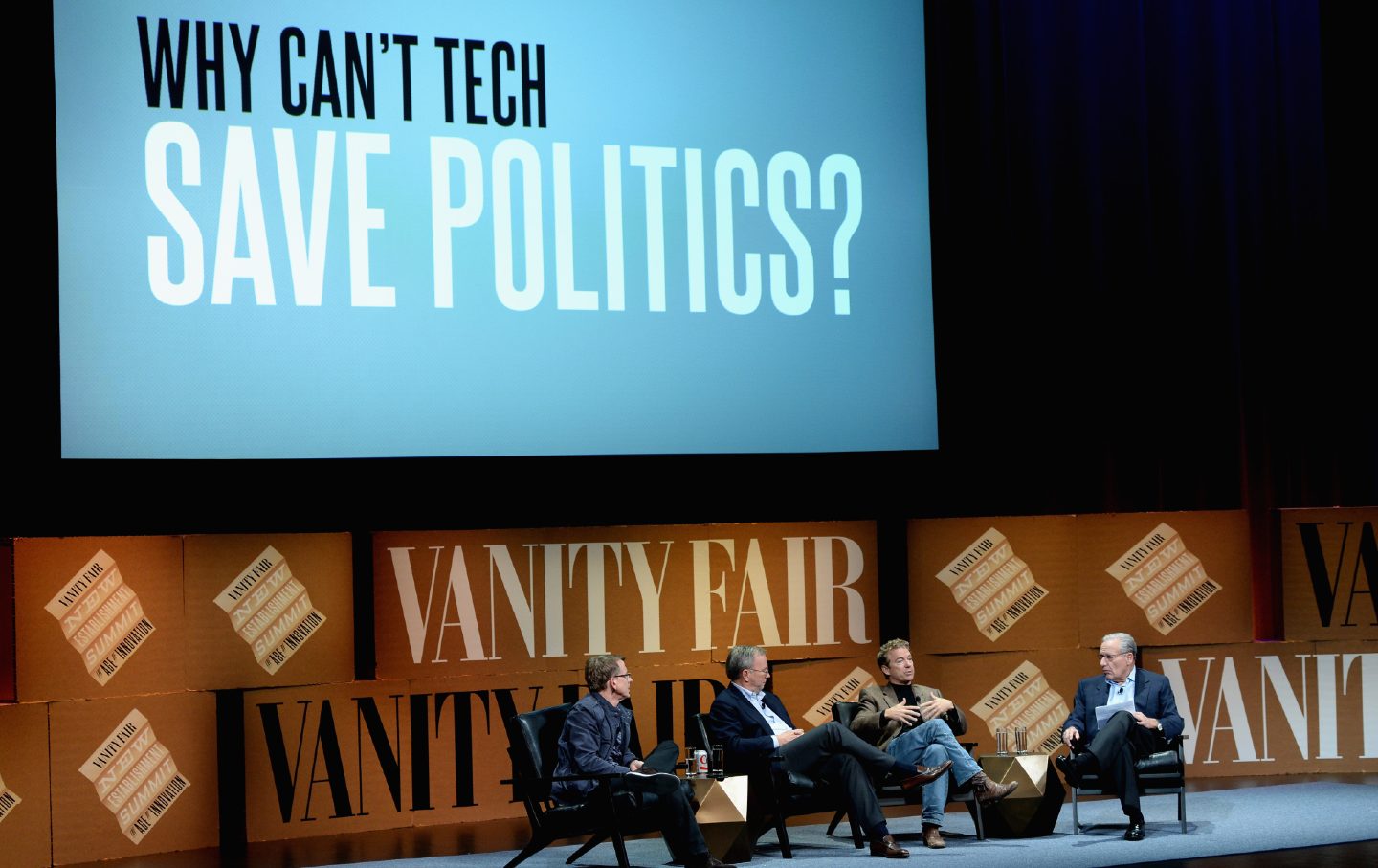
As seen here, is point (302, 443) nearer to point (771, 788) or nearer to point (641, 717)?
point (641, 717)

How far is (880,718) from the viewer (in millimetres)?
6836

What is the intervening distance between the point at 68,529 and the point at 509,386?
6.82ft

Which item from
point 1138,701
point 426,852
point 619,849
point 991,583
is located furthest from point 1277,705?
point 426,852

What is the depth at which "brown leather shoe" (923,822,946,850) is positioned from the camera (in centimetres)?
659

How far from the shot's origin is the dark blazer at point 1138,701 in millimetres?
6941

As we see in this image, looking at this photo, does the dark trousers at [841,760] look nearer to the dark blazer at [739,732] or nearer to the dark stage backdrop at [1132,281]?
the dark blazer at [739,732]

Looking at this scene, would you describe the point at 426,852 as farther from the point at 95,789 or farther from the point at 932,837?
the point at 932,837

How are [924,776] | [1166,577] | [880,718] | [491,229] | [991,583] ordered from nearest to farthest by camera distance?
[924,776], [880,718], [491,229], [991,583], [1166,577]

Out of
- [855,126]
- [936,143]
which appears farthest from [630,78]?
[936,143]

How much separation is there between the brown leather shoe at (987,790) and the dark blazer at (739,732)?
0.84 m

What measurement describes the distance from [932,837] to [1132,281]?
3779 millimetres

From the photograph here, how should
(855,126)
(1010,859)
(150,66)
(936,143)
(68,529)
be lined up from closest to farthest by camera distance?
(1010,859) → (150,66) → (68,529) → (855,126) → (936,143)

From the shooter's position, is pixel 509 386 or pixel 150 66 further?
pixel 509 386

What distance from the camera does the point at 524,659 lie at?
7832 millimetres
